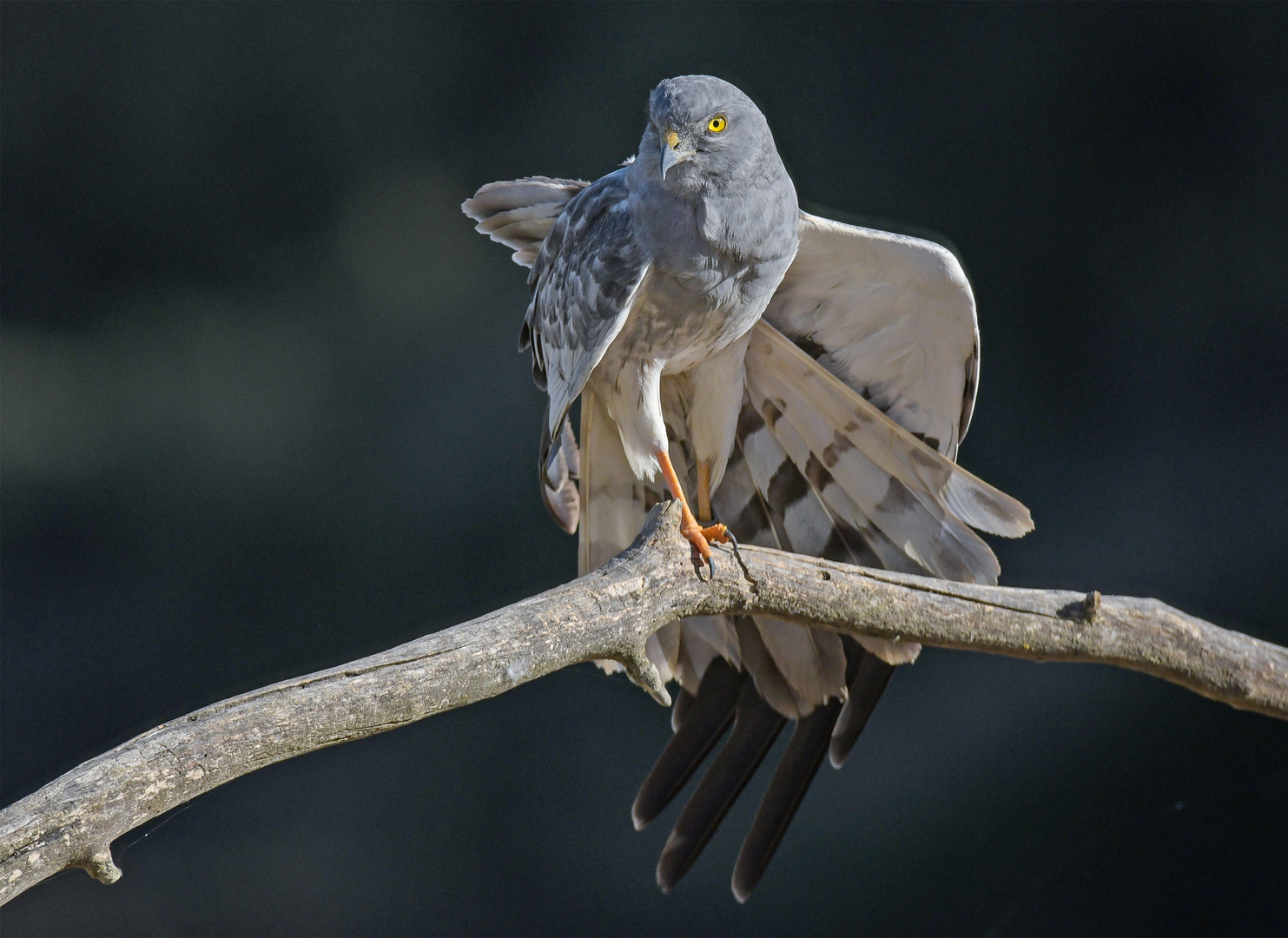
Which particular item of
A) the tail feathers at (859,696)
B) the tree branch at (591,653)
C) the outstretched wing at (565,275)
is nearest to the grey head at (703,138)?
the outstretched wing at (565,275)

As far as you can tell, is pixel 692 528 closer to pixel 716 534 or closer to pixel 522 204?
pixel 716 534

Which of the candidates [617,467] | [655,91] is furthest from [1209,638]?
[655,91]

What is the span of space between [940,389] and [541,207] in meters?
0.75

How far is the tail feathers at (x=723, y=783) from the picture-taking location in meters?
1.76

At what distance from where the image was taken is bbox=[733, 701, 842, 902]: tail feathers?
1.80 metres

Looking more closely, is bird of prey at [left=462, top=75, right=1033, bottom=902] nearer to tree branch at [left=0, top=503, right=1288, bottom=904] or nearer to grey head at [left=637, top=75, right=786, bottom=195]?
grey head at [left=637, top=75, right=786, bottom=195]

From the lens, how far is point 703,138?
1.40 meters

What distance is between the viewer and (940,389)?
177 cm

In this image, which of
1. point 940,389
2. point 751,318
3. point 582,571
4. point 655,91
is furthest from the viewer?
point 582,571

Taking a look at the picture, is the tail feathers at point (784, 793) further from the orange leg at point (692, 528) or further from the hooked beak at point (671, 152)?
the hooked beak at point (671, 152)

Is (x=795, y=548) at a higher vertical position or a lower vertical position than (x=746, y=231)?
lower

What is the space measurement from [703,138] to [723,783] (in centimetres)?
106

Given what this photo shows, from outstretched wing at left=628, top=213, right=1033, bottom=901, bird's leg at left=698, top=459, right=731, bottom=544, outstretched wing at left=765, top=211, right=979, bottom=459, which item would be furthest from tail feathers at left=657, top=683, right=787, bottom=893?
outstretched wing at left=765, top=211, right=979, bottom=459

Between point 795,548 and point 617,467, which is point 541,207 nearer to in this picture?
point 617,467
